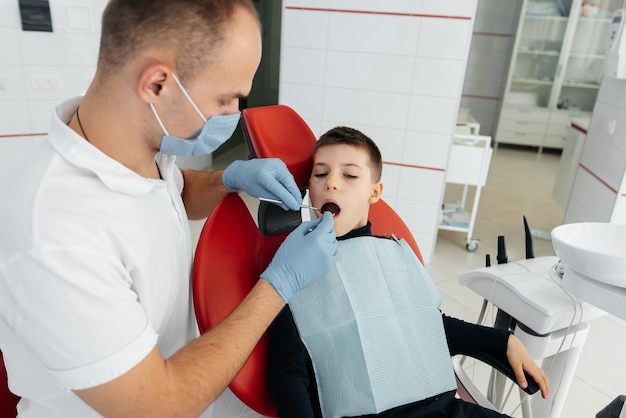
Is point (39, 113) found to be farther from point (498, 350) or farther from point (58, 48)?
point (498, 350)

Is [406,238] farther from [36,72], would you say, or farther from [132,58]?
[36,72]

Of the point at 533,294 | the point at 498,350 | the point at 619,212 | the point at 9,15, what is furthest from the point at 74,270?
the point at 619,212

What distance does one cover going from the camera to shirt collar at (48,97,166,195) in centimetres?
80

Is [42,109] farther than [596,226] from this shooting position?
Yes

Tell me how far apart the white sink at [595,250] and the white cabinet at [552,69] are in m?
5.51

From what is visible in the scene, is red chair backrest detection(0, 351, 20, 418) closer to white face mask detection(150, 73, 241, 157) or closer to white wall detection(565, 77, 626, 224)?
white face mask detection(150, 73, 241, 157)

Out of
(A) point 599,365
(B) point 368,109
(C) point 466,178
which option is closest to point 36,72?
(B) point 368,109

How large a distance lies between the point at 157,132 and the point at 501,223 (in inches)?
144

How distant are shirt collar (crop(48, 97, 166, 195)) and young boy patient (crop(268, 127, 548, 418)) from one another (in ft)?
1.77

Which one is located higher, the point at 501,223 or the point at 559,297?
the point at 559,297

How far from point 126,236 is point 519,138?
656cm

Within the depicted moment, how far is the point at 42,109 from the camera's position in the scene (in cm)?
275

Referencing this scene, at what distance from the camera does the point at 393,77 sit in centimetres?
278

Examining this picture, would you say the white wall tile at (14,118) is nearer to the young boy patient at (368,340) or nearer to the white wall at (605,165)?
the young boy patient at (368,340)
